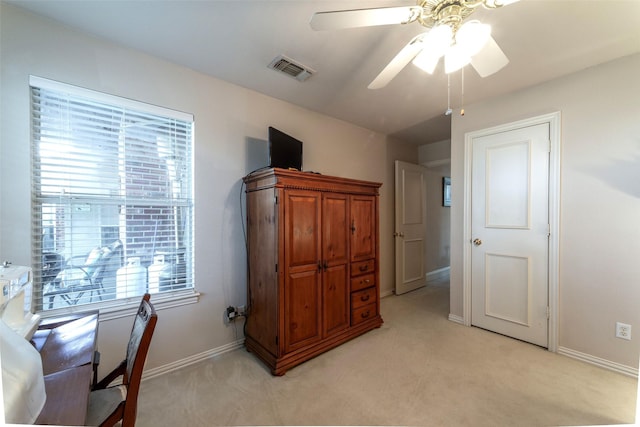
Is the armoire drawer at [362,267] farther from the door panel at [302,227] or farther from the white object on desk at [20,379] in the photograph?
the white object on desk at [20,379]

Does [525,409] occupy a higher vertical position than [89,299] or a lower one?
lower

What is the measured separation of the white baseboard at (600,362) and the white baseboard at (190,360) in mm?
2875

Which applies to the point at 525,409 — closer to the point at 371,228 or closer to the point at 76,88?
the point at 371,228

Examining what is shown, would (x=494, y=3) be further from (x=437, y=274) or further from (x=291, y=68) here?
(x=437, y=274)

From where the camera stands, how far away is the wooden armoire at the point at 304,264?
1861 millimetres

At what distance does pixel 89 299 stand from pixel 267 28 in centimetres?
216

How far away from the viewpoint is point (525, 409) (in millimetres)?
1498

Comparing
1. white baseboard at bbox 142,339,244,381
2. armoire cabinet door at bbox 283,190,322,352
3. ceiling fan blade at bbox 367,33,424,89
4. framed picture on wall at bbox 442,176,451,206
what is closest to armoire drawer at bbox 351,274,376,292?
armoire cabinet door at bbox 283,190,322,352

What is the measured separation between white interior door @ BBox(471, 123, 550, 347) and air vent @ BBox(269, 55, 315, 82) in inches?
76.2

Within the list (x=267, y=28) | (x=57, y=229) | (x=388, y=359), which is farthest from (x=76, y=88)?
(x=388, y=359)

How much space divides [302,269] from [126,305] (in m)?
1.29

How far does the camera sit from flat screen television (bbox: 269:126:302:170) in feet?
6.99

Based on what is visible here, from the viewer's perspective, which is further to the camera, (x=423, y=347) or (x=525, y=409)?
(x=423, y=347)

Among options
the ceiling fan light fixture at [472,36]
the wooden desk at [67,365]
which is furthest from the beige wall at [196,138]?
the ceiling fan light fixture at [472,36]
